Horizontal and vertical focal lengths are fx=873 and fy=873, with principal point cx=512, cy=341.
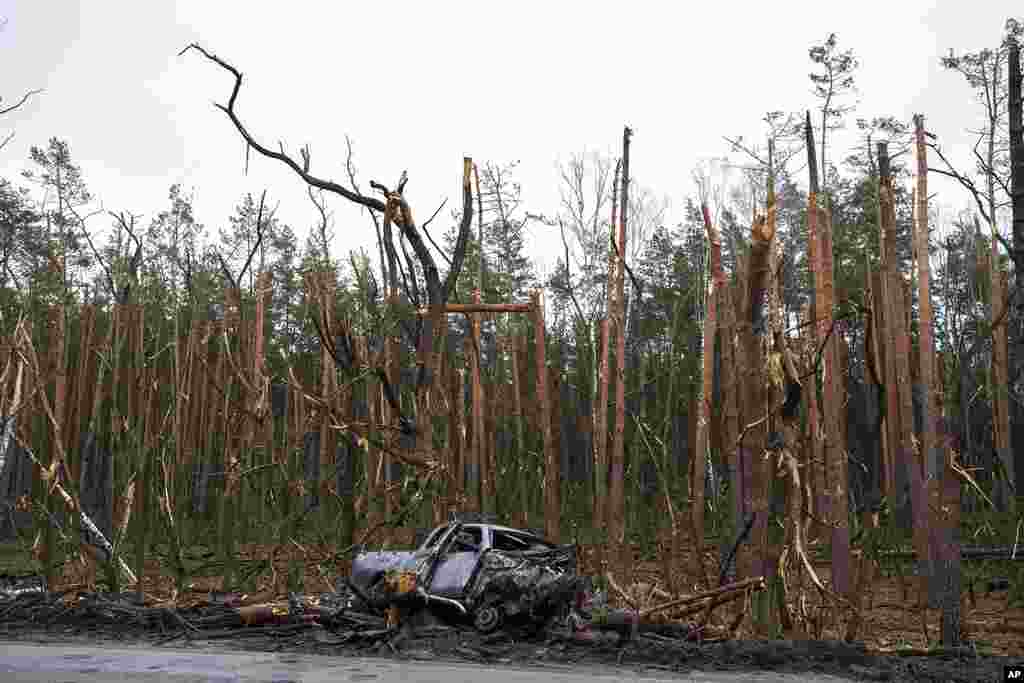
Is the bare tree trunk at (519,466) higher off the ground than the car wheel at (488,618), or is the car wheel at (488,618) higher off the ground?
the bare tree trunk at (519,466)

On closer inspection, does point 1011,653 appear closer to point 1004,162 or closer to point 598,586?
point 598,586

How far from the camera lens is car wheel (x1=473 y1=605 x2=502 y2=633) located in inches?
282

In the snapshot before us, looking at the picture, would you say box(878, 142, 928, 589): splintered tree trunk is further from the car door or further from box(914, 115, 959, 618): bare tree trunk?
the car door

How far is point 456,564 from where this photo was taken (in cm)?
744

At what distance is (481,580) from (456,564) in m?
0.27

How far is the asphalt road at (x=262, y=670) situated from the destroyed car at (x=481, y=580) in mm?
999

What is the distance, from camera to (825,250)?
8.37 m

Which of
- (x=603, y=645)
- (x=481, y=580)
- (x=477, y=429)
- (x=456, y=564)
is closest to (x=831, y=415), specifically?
(x=603, y=645)

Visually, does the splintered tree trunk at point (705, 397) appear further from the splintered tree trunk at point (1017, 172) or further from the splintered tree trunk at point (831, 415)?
the splintered tree trunk at point (1017, 172)

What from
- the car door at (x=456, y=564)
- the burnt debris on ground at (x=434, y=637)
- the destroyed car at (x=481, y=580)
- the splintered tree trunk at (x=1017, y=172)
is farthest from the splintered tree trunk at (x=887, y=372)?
the car door at (x=456, y=564)

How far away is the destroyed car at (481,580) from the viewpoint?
23.7 feet

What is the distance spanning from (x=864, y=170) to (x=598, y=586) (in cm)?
1845

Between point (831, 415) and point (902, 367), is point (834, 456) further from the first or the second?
point (902, 367)

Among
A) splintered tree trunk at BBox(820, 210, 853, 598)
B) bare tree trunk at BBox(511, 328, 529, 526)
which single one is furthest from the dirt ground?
bare tree trunk at BBox(511, 328, 529, 526)
